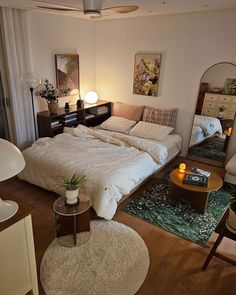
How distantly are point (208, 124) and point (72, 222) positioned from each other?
290 centimetres

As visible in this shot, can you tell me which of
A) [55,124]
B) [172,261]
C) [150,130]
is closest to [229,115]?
[150,130]

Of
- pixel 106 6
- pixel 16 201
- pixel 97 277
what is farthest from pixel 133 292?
pixel 106 6

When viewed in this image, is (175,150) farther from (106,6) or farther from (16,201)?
(16,201)

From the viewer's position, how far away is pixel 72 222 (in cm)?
249

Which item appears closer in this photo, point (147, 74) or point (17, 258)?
point (17, 258)

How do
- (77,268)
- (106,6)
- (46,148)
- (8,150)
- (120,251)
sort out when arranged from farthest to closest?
1. (46,148)
2. (106,6)
3. (120,251)
4. (77,268)
5. (8,150)

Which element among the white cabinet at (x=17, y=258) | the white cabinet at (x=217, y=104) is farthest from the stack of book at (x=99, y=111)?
the white cabinet at (x=17, y=258)

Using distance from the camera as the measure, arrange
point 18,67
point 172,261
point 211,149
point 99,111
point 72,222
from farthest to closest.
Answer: point 99,111
point 211,149
point 18,67
point 72,222
point 172,261

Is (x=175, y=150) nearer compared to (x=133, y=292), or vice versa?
(x=133, y=292)

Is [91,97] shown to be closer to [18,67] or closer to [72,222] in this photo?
[18,67]

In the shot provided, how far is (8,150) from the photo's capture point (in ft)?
4.63

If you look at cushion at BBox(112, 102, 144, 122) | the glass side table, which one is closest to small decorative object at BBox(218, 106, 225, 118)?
cushion at BBox(112, 102, 144, 122)

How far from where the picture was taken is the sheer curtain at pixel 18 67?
3484mm

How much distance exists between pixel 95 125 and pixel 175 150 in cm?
181
